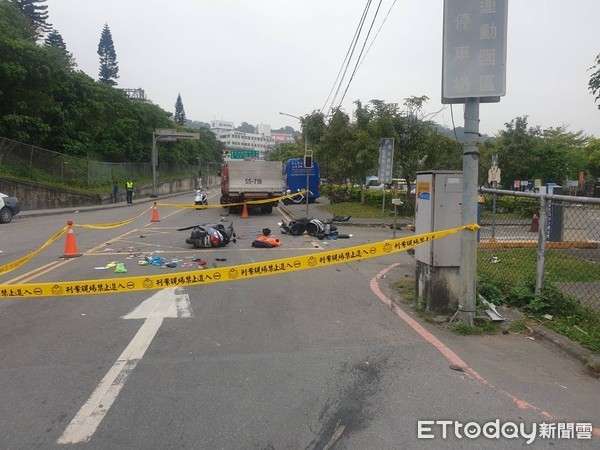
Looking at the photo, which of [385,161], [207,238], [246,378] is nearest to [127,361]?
[246,378]

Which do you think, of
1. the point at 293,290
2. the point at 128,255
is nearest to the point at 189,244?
the point at 128,255

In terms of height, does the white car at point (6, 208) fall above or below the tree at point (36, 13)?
below

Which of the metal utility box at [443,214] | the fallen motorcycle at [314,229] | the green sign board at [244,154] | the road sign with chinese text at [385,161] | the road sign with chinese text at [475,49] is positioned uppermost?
the green sign board at [244,154]

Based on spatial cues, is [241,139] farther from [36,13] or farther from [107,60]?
[36,13]

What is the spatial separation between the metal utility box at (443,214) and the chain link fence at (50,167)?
30.1m

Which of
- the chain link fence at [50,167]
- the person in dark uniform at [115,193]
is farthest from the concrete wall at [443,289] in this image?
the person in dark uniform at [115,193]

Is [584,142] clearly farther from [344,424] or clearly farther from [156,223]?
[344,424]

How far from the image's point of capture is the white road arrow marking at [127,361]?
3.34 metres

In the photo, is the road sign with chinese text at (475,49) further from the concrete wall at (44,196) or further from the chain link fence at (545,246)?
the concrete wall at (44,196)

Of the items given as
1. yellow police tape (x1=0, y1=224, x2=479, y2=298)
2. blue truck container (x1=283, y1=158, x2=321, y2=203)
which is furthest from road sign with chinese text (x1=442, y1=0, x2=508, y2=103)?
blue truck container (x1=283, y1=158, x2=321, y2=203)

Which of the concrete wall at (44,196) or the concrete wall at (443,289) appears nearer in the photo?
the concrete wall at (443,289)

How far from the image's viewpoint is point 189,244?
12609 millimetres

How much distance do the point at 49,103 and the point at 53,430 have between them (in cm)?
3619

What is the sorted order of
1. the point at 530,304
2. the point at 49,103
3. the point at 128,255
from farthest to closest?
1. the point at 49,103
2. the point at 128,255
3. the point at 530,304
